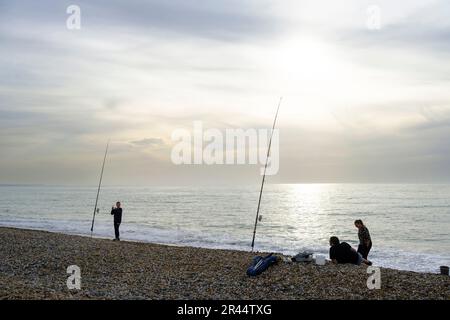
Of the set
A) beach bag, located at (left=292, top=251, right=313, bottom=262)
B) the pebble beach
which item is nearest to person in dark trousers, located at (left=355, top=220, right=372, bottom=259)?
the pebble beach

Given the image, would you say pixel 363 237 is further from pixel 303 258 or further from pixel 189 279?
pixel 189 279

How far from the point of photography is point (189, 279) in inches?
448

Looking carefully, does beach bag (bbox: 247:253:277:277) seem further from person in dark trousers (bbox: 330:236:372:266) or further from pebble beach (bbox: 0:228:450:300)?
person in dark trousers (bbox: 330:236:372:266)

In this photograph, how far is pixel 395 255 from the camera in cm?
2388

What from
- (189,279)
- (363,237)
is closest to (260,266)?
(189,279)

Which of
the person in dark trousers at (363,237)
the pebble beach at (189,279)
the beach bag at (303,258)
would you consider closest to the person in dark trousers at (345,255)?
the pebble beach at (189,279)

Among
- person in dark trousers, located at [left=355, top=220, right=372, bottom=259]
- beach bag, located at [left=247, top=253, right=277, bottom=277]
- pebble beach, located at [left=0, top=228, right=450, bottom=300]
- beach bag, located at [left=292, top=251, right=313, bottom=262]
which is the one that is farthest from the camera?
person in dark trousers, located at [left=355, top=220, right=372, bottom=259]

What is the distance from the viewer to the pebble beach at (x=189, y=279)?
31.0ft

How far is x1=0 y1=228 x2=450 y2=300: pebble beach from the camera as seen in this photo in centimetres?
945

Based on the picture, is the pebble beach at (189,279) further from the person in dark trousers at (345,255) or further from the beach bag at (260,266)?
the person in dark trousers at (345,255)

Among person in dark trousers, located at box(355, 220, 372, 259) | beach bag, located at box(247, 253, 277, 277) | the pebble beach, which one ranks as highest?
person in dark trousers, located at box(355, 220, 372, 259)

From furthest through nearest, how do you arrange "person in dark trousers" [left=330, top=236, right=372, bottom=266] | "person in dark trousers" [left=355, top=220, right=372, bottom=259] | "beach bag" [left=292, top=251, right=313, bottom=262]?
"person in dark trousers" [left=355, top=220, right=372, bottom=259], "person in dark trousers" [left=330, top=236, right=372, bottom=266], "beach bag" [left=292, top=251, right=313, bottom=262]

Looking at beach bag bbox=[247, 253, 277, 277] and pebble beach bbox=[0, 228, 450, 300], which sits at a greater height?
beach bag bbox=[247, 253, 277, 277]
